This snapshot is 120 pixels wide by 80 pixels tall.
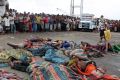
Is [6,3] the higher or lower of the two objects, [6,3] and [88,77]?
the higher

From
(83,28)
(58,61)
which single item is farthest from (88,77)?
(83,28)

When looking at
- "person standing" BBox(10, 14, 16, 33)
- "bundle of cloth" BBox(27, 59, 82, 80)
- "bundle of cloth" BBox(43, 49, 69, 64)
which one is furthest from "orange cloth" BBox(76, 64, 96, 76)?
"person standing" BBox(10, 14, 16, 33)

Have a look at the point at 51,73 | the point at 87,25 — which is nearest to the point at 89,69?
the point at 51,73

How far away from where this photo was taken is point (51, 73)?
500 inches

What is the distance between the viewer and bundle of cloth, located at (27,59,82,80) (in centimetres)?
1255

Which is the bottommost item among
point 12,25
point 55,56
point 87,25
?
point 55,56

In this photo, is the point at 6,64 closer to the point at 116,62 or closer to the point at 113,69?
the point at 113,69

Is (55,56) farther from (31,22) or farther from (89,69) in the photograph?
(31,22)

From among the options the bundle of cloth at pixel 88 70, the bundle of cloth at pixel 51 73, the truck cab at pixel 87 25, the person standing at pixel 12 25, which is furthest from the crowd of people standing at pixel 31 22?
the bundle of cloth at pixel 51 73

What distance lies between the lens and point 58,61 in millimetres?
16516

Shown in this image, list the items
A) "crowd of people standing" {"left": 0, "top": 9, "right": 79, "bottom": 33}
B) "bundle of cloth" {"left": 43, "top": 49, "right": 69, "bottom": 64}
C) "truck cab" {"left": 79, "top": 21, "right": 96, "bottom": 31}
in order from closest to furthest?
"bundle of cloth" {"left": 43, "top": 49, "right": 69, "bottom": 64}, "crowd of people standing" {"left": 0, "top": 9, "right": 79, "bottom": 33}, "truck cab" {"left": 79, "top": 21, "right": 96, "bottom": 31}

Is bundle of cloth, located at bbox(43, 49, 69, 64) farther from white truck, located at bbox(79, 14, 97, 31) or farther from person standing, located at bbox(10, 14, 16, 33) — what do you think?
white truck, located at bbox(79, 14, 97, 31)

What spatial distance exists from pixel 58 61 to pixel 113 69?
8.57 ft

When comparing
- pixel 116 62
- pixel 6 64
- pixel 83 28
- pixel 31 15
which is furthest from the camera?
pixel 83 28
